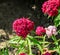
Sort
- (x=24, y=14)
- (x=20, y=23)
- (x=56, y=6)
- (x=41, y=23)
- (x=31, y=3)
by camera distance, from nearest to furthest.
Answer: (x=20, y=23)
(x=56, y=6)
(x=41, y=23)
(x=24, y=14)
(x=31, y=3)

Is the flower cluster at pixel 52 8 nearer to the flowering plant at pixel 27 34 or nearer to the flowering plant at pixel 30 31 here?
the flowering plant at pixel 30 31

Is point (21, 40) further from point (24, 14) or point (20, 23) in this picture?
point (24, 14)

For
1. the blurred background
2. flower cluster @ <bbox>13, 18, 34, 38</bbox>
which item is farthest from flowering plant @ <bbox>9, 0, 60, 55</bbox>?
the blurred background

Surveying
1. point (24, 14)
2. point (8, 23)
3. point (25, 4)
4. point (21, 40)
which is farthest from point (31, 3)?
point (21, 40)

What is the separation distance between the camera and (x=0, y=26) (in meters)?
5.57

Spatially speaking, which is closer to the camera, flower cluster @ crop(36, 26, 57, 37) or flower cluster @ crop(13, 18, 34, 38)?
flower cluster @ crop(13, 18, 34, 38)

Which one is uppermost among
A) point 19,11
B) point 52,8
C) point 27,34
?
point 19,11

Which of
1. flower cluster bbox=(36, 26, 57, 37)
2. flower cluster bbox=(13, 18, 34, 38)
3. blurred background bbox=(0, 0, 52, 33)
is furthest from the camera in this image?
blurred background bbox=(0, 0, 52, 33)

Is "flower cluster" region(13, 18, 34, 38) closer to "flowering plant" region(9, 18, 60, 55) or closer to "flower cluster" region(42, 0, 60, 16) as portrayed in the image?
"flowering plant" region(9, 18, 60, 55)

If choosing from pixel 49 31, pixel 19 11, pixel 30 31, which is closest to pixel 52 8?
pixel 49 31

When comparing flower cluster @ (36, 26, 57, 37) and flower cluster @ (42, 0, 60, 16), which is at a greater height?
flower cluster @ (42, 0, 60, 16)

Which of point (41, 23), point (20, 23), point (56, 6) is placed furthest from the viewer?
point (41, 23)

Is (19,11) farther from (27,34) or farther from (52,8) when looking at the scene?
(27,34)

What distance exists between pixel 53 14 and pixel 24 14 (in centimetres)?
321
